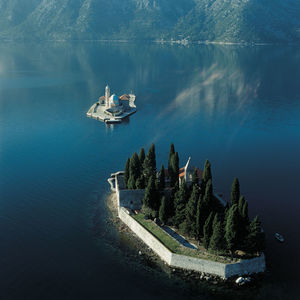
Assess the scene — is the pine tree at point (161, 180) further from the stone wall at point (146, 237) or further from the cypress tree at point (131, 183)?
the stone wall at point (146, 237)

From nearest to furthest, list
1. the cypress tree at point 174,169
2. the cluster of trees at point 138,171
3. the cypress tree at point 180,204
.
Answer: the cypress tree at point 180,204
the cluster of trees at point 138,171
the cypress tree at point 174,169

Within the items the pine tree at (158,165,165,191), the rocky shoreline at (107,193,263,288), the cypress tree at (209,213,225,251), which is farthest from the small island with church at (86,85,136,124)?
the cypress tree at (209,213,225,251)

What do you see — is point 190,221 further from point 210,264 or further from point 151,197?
point 151,197

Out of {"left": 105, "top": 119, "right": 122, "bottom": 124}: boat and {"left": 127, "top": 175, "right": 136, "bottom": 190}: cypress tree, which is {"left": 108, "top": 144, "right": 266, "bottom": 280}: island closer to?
{"left": 127, "top": 175, "right": 136, "bottom": 190}: cypress tree

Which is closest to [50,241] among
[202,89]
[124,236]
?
[124,236]

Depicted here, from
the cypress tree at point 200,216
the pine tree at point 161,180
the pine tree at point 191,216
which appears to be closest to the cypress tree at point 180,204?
the pine tree at point 191,216

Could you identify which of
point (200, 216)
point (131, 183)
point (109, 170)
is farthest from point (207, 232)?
point (109, 170)
